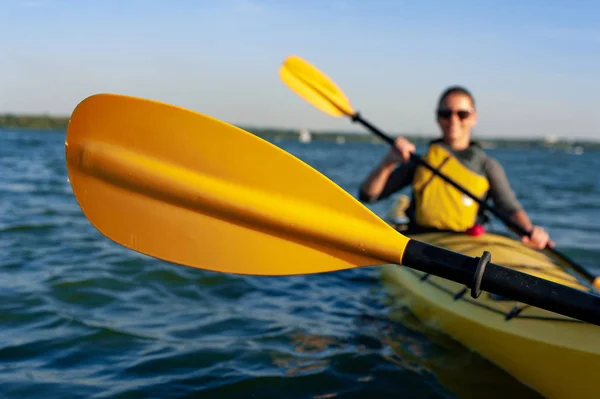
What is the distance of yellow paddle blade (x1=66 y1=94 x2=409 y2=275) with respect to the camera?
8.05 ft

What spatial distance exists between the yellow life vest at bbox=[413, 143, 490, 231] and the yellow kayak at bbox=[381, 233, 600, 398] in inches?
6.4

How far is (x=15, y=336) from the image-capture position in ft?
11.6

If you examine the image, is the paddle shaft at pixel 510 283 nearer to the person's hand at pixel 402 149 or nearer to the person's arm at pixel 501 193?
the person's hand at pixel 402 149

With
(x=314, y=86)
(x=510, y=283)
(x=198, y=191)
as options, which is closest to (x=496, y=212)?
(x=314, y=86)

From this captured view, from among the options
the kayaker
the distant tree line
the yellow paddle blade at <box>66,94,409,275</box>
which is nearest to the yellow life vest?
the kayaker

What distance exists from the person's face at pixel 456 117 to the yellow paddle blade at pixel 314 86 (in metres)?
0.86

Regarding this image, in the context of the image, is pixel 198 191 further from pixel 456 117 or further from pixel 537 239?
pixel 537 239

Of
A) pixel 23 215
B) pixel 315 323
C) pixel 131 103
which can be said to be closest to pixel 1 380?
pixel 131 103

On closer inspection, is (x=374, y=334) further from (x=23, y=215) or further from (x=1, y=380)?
(x=23, y=215)

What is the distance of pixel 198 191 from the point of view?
2.53 m

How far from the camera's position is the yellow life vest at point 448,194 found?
4523 mm

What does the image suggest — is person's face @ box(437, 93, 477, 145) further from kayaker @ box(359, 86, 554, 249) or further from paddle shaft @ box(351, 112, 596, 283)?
paddle shaft @ box(351, 112, 596, 283)

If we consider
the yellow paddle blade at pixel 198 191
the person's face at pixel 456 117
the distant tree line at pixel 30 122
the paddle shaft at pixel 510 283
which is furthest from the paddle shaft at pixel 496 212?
the distant tree line at pixel 30 122

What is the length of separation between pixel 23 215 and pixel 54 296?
151 inches
